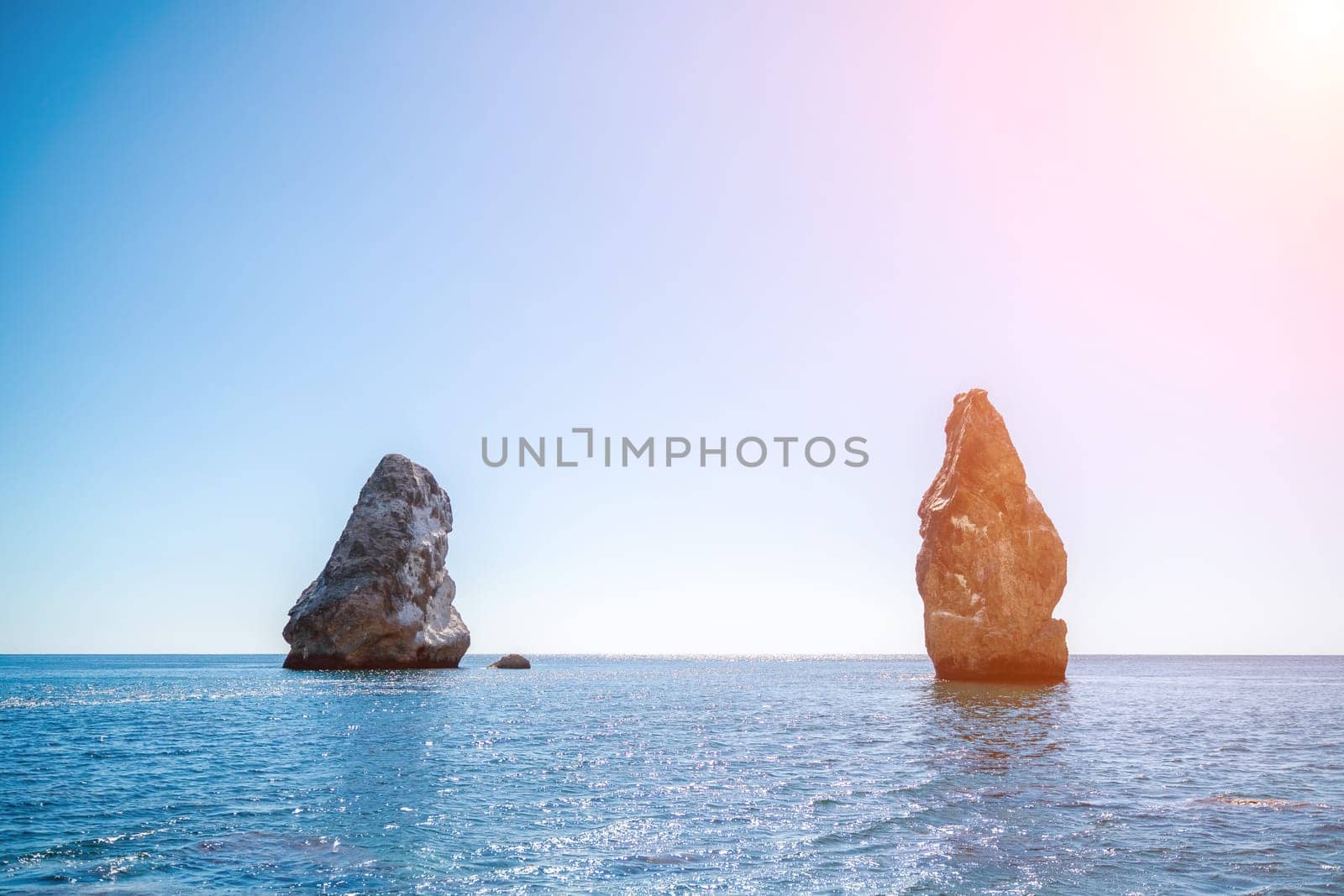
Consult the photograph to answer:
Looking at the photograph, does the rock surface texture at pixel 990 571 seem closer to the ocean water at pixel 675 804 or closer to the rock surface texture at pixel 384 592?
the ocean water at pixel 675 804

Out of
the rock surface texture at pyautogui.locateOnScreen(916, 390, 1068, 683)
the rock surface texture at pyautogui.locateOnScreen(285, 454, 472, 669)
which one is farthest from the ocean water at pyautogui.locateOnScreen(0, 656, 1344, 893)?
the rock surface texture at pyautogui.locateOnScreen(285, 454, 472, 669)

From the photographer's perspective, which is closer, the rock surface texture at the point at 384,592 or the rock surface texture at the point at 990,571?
the rock surface texture at the point at 990,571

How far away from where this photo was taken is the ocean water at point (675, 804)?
46.8 feet

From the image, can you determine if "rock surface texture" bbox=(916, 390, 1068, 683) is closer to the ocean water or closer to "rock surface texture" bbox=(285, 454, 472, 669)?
the ocean water

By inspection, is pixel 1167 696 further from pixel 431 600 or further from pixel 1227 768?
pixel 431 600

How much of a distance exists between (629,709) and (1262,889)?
39.2 m

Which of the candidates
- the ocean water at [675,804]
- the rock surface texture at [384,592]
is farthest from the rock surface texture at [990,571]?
the rock surface texture at [384,592]

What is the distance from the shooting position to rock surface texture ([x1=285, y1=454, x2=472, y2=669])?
261 ft

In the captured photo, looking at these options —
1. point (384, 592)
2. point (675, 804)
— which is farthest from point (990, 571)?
point (384, 592)

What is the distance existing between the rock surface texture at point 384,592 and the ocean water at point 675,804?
36574mm

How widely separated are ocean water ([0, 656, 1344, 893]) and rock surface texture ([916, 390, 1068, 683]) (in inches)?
754

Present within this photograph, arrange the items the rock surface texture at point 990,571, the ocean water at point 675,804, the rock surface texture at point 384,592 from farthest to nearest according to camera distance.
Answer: the rock surface texture at point 384,592, the rock surface texture at point 990,571, the ocean water at point 675,804

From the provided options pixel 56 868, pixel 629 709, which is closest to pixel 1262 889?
pixel 56 868

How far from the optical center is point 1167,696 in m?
64.1
